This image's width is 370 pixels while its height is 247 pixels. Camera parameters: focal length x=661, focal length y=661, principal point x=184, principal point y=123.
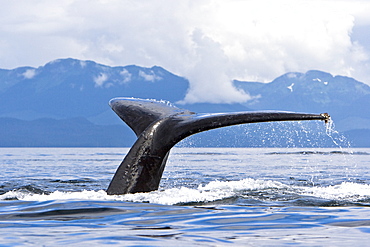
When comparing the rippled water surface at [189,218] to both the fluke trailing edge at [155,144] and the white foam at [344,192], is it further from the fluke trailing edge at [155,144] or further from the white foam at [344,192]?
the fluke trailing edge at [155,144]

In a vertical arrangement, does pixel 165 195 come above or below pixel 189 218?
above

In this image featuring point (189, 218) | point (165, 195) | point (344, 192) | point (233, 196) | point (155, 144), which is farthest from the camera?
point (344, 192)

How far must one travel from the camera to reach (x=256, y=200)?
9.59 metres

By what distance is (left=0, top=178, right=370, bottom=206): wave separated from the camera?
29.4ft

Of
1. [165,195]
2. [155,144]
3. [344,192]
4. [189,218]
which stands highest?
[155,144]

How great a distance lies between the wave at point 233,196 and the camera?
8.95 m

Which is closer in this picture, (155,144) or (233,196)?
(155,144)

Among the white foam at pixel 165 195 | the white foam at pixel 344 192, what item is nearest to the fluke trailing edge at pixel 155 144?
the white foam at pixel 165 195

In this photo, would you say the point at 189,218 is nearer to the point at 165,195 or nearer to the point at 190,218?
the point at 190,218

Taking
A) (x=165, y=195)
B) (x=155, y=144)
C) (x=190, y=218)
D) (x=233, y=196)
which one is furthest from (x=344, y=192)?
(x=190, y=218)

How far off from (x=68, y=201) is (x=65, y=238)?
317 centimetres

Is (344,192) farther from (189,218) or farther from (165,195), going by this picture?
(189,218)

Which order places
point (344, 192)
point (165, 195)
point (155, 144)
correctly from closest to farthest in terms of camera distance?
point (155, 144) < point (165, 195) < point (344, 192)

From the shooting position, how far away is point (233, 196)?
394 inches
